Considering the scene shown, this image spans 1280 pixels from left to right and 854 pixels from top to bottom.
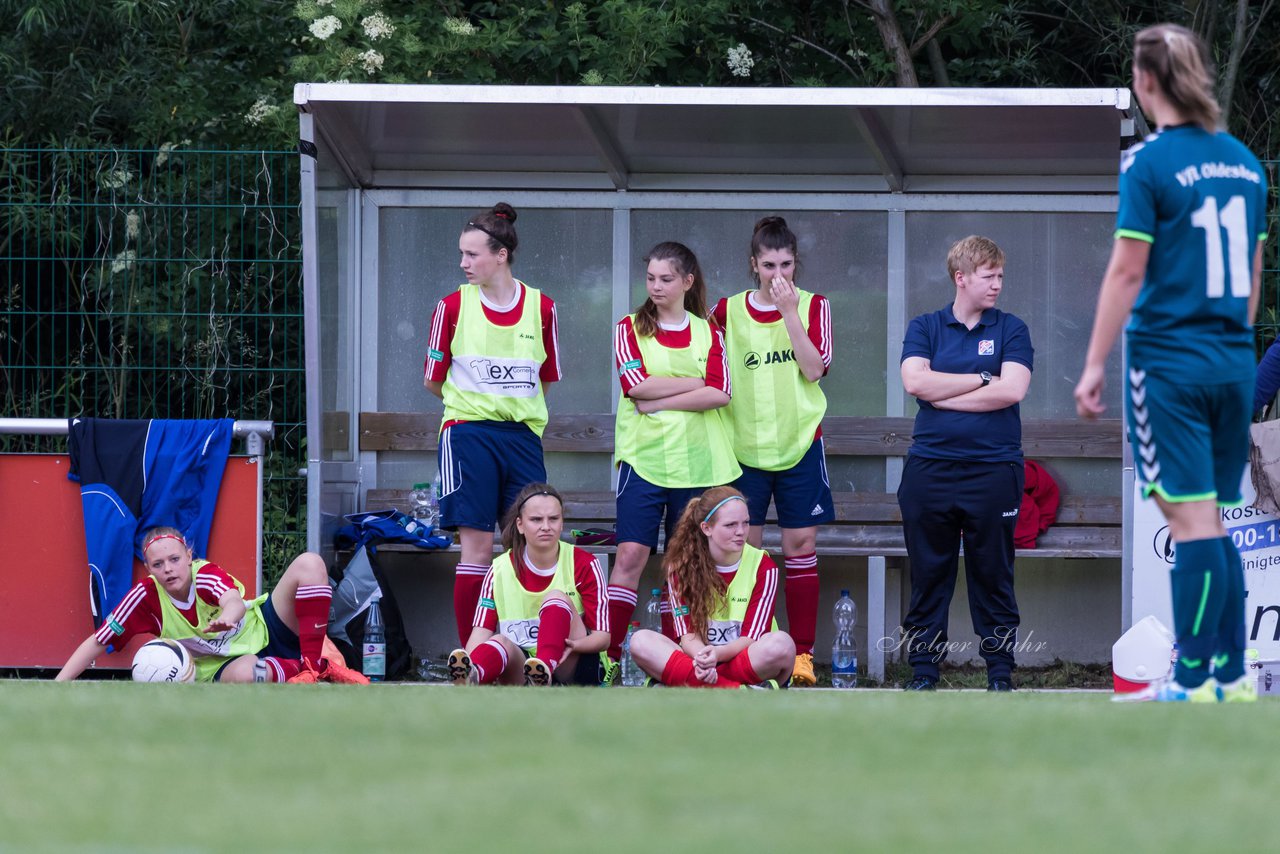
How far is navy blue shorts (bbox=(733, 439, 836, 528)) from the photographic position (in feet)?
23.7

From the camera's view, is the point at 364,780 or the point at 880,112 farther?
the point at 880,112

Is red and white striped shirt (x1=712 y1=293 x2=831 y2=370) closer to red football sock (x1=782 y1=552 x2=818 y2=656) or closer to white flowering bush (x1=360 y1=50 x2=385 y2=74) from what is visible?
red football sock (x1=782 y1=552 x2=818 y2=656)

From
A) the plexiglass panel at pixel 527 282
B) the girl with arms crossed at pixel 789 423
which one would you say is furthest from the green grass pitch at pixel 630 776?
the plexiglass panel at pixel 527 282

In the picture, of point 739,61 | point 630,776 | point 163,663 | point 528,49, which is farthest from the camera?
point 739,61

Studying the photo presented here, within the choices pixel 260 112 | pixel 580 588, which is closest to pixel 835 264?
pixel 580 588

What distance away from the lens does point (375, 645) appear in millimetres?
7750

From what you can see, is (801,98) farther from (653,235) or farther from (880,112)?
(653,235)

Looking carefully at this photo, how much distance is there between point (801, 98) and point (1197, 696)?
3.53 meters

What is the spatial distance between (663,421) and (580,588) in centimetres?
80

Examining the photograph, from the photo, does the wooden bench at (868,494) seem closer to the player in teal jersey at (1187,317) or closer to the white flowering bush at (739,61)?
the white flowering bush at (739,61)

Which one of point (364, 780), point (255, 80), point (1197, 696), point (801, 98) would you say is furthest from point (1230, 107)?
point (364, 780)

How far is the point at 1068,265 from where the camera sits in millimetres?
8688

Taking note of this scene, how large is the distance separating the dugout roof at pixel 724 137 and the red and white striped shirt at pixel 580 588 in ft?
6.57

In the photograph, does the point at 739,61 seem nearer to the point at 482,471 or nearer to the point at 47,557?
the point at 482,471
